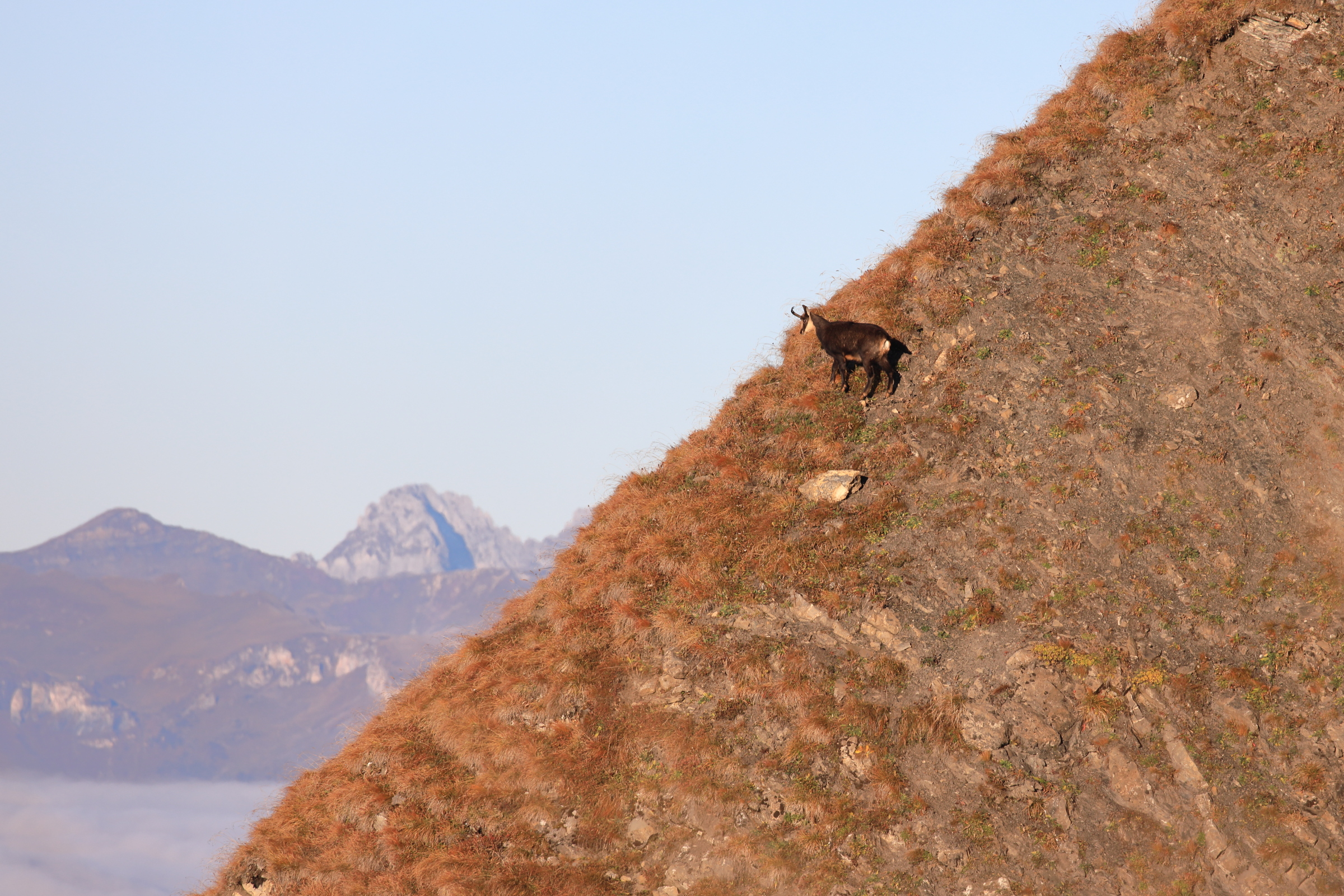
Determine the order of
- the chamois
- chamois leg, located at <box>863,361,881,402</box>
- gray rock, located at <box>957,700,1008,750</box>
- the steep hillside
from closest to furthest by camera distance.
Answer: the steep hillside → gray rock, located at <box>957,700,1008,750</box> → the chamois → chamois leg, located at <box>863,361,881,402</box>

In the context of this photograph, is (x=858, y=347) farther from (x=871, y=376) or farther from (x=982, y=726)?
(x=982, y=726)

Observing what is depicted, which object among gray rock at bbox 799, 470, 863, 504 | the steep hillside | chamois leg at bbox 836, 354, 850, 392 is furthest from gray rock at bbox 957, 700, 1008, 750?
chamois leg at bbox 836, 354, 850, 392

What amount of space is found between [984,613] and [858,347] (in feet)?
28.4

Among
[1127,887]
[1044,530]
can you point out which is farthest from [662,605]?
[1127,887]

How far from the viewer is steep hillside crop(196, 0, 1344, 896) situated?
21.3 m

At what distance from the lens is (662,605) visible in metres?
26.7

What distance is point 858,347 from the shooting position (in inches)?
1148

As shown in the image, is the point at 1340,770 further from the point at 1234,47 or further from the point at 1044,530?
the point at 1234,47

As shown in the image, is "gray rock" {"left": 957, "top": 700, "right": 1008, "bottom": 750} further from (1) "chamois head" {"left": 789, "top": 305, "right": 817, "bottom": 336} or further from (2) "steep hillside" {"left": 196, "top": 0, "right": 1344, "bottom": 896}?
(1) "chamois head" {"left": 789, "top": 305, "right": 817, "bottom": 336}

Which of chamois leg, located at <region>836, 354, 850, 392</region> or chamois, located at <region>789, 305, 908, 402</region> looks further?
chamois leg, located at <region>836, 354, 850, 392</region>

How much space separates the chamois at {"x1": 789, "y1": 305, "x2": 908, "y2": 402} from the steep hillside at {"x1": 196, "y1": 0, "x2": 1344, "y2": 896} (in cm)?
79

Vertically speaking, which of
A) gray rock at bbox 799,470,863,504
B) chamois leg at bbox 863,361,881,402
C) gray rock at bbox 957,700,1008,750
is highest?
chamois leg at bbox 863,361,881,402

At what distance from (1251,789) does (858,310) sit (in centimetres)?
1683

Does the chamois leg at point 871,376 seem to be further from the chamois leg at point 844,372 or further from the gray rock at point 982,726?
the gray rock at point 982,726
